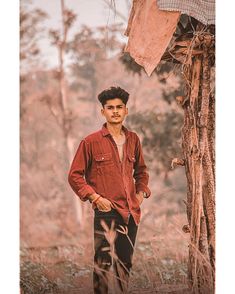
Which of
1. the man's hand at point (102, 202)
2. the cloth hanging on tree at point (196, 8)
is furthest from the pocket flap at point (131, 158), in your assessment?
the cloth hanging on tree at point (196, 8)

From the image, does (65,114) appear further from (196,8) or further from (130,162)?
(196,8)

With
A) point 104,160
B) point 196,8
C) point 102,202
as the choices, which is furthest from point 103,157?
point 196,8

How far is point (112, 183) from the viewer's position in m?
4.25

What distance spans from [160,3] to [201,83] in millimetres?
635

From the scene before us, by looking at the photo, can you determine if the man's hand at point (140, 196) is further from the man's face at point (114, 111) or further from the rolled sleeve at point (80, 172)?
the man's face at point (114, 111)

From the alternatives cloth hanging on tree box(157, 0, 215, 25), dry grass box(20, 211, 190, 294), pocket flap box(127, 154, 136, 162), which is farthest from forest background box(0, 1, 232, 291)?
cloth hanging on tree box(157, 0, 215, 25)

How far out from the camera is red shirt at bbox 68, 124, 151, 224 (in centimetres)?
425

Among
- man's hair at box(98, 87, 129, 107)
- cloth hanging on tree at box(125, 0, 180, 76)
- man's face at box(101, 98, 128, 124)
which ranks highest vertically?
cloth hanging on tree at box(125, 0, 180, 76)

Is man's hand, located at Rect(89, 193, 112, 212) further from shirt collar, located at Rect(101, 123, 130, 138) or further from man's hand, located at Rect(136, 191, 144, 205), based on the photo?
shirt collar, located at Rect(101, 123, 130, 138)

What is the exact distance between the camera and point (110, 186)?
425 centimetres

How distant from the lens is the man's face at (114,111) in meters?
4.31
